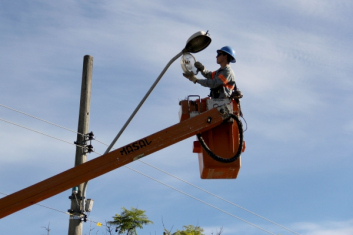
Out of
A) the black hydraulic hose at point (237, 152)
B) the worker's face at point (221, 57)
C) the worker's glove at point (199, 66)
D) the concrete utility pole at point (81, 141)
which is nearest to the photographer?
the black hydraulic hose at point (237, 152)

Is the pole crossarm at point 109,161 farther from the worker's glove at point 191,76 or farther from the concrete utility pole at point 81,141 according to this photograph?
the concrete utility pole at point 81,141

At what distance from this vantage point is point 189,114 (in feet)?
32.9

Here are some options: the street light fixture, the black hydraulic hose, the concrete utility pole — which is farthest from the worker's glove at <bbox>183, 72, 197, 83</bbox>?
the concrete utility pole

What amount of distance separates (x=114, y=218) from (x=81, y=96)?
151 inches

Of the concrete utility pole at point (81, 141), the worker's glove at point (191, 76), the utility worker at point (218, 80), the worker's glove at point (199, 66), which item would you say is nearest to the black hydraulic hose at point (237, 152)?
the utility worker at point (218, 80)

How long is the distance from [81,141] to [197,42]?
3.83 meters

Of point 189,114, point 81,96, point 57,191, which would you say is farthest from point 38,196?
point 81,96

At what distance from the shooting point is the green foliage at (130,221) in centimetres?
1560

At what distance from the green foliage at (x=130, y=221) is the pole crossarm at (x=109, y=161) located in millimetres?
6635

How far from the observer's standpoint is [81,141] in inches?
500

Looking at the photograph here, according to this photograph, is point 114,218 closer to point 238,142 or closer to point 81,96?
point 81,96

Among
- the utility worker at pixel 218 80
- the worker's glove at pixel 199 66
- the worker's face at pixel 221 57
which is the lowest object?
the utility worker at pixel 218 80

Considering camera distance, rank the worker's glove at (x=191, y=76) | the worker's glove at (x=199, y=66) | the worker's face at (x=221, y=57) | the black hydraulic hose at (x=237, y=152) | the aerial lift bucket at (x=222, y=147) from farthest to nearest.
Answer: the worker's face at (x=221, y=57), the worker's glove at (x=199, y=66), the worker's glove at (x=191, y=76), the aerial lift bucket at (x=222, y=147), the black hydraulic hose at (x=237, y=152)

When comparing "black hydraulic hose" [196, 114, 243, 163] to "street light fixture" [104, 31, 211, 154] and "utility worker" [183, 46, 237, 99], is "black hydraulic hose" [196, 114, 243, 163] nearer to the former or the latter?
"utility worker" [183, 46, 237, 99]
